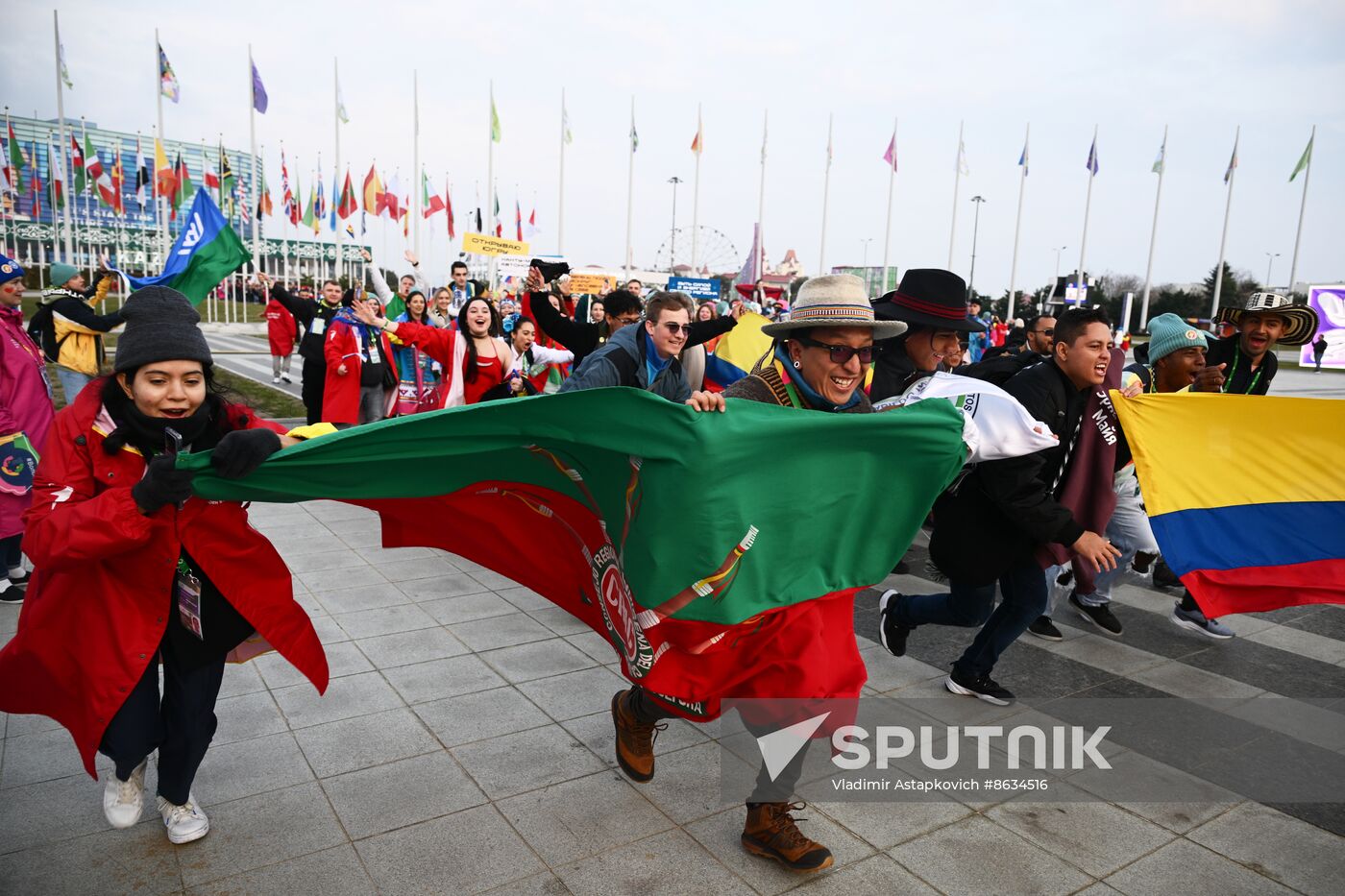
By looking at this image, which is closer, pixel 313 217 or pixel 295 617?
pixel 295 617

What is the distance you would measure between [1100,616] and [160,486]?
5.15m

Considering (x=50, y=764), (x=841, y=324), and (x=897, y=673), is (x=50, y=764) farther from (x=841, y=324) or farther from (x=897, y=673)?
(x=897, y=673)

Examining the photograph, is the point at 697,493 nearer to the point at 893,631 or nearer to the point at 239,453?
the point at 239,453

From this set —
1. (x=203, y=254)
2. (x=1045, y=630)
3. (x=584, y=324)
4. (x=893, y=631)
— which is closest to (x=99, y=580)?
(x=203, y=254)

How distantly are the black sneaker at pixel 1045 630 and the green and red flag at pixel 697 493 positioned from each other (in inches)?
113

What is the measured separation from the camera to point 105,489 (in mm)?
2461

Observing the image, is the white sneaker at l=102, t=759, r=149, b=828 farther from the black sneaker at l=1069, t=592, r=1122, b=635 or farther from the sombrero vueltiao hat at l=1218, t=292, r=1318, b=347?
the sombrero vueltiao hat at l=1218, t=292, r=1318, b=347

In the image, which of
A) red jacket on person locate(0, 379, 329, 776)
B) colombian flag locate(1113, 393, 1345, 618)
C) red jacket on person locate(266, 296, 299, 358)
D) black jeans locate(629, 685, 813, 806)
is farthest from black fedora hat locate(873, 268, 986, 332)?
red jacket on person locate(266, 296, 299, 358)

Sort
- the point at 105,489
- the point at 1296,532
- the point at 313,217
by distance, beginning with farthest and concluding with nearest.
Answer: the point at 313,217 < the point at 1296,532 < the point at 105,489

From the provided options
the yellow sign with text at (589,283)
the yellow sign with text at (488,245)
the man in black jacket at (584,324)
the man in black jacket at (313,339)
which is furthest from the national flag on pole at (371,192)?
the man in black jacket at (584,324)

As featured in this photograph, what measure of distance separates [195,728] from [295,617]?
456 millimetres

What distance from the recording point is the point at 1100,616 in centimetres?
533

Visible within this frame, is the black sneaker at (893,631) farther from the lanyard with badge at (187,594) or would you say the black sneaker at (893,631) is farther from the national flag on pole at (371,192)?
the national flag on pole at (371,192)

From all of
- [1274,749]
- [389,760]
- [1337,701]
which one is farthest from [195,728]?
[1337,701]
